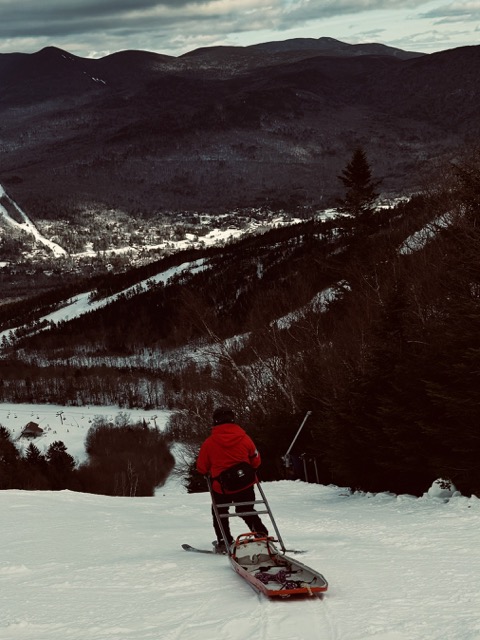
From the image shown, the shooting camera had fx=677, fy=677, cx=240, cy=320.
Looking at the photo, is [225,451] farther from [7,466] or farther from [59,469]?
[59,469]

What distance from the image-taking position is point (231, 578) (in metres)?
7.85

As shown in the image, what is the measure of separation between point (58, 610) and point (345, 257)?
42.9m

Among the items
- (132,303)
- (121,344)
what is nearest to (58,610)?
(121,344)

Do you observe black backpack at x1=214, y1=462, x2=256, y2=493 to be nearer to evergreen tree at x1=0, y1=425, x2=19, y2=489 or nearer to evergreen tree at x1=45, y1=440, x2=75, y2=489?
evergreen tree at x1=0, y1=425, x2=19, y2=489

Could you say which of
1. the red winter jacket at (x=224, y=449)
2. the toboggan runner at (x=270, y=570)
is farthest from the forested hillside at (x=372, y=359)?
the toboggan runner at (x=270, y=570)

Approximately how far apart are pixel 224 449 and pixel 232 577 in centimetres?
167

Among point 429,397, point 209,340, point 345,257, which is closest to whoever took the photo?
point 429,397

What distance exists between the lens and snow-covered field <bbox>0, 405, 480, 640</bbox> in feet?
20.1

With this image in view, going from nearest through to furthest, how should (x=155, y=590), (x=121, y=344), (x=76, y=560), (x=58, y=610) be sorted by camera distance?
1. (x=58, y=610)
2. (x=155, y=590)
3. (x=76, y=560)
4. (x=121, y=344)

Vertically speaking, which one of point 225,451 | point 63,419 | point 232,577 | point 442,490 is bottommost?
point 63,419

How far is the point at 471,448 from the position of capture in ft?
39.7

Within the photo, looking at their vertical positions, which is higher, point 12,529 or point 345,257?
point 345,257

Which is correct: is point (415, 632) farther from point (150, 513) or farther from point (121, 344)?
point (121, 344)

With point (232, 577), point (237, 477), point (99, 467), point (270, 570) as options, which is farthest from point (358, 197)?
point (99, 467)
